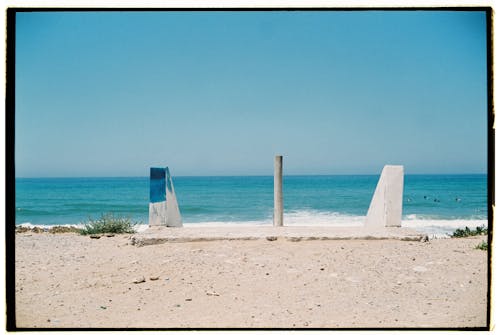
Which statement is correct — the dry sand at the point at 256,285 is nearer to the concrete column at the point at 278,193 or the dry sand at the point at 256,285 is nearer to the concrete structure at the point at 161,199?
the concrete structure at the point at 161,199

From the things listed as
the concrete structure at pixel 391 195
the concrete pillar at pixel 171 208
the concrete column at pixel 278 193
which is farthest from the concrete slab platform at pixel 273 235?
the concrete column at pixel 278 193

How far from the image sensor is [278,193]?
8797 millimetres

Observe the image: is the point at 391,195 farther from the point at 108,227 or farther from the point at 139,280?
the point at 108,227

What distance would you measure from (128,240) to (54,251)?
1262 mm

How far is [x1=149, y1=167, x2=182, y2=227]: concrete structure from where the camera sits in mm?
8344

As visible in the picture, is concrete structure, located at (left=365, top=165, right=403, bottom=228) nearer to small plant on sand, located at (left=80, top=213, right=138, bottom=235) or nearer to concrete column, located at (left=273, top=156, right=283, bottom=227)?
concrete column, located at (left=273, top=156, right=283, bottom=227)

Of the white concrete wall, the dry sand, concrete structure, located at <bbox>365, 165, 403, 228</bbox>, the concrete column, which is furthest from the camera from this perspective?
the concrete column

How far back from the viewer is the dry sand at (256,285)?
411 cm

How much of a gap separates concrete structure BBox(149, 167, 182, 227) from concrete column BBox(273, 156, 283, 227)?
212 centimetres

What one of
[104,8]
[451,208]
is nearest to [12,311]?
[104,8]

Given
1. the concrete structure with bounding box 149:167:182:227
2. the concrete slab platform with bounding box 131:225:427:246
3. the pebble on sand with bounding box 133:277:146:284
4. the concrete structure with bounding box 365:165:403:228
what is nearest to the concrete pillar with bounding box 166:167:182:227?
the concrete structure with bounding box 149:167:182:227

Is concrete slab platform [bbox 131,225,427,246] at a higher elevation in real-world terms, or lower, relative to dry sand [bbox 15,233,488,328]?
higher

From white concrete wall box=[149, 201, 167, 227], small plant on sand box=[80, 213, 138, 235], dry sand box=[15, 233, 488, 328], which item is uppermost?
white concrete wall box=[149, 201, 167, 227]

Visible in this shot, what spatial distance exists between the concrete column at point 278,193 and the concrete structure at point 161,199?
2119mm
